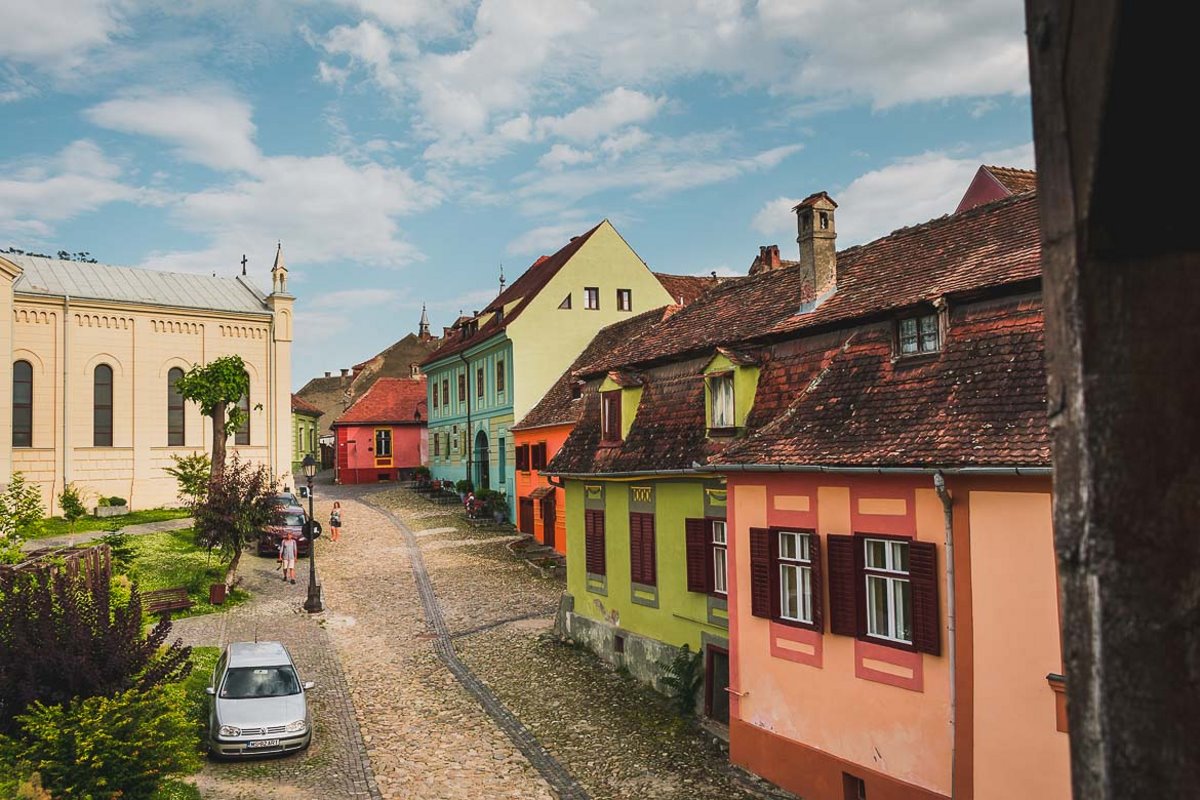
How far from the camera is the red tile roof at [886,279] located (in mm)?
12297

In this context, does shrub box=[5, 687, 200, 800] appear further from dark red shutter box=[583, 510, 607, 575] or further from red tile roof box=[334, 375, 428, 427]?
red tile roof box=[334, 375, 428, 427]

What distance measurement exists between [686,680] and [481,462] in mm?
28061

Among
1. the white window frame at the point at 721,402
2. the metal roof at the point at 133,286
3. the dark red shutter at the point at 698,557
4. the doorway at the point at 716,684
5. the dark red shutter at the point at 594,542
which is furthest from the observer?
Result: the metal roof at the point at 133,286

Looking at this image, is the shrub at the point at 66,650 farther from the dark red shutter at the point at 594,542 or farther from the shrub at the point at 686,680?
the dark red shutter at the point at 594,542

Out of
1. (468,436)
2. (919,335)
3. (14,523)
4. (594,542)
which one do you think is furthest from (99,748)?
(468,436)

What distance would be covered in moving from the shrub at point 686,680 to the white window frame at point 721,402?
14.2ft

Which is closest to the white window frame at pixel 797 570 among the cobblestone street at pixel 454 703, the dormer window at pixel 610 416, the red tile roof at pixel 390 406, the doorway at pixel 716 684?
the cobblestone street at pixel 454 703

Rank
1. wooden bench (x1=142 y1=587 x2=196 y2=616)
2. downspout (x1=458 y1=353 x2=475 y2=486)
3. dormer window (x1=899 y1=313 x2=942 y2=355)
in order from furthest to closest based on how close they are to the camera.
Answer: downspout (x1=458 y1=353 x2=475 y2=486)
wooden bench (x1=142 y1=587 x2=196 y2=616)
dormer window (x1=899 y1=313 x2=942 y2=355)

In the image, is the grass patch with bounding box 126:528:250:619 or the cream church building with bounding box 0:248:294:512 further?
the cream church building with bounding box 0:248:294:512

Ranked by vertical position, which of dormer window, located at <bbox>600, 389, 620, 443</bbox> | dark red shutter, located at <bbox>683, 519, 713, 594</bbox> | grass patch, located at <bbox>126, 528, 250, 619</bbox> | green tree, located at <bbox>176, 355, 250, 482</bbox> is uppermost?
green tree, located at <bbox>176, 355, 250, 482</bbox>

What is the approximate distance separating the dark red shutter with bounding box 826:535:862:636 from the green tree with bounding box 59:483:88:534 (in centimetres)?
2967

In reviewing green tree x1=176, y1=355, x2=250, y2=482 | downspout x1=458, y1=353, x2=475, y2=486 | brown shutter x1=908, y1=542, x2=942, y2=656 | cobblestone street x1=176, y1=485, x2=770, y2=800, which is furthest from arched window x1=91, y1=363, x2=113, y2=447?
brown shutter x1=908, y1=542, x2=942, y2=656

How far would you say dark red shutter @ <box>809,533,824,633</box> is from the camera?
12.4 m

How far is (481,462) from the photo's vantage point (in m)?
43.5
